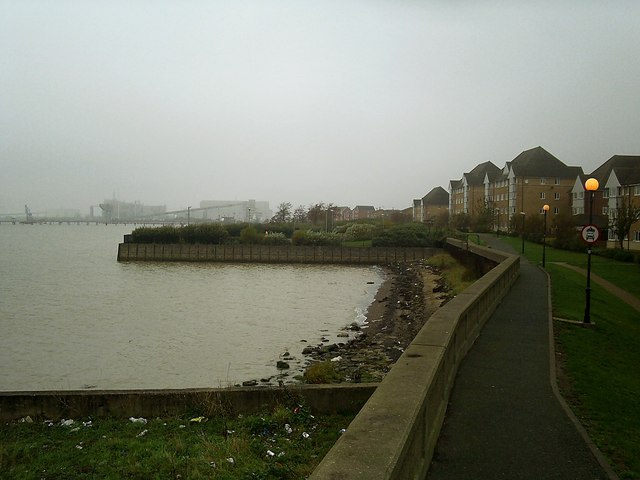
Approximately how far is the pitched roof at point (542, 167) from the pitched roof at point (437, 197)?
53.4 m

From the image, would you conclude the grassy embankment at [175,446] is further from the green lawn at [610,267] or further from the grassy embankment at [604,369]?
the green lawn at [610,267]

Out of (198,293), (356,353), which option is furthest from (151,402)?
(198,293)

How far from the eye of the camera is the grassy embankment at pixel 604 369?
22.3 ft

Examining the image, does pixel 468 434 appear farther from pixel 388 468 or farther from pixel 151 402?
pixel 151 402

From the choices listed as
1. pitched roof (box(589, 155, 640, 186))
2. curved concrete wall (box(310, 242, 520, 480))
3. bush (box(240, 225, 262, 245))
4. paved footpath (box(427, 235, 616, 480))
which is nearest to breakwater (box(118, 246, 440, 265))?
bush (box(240, 225, 262, 245))

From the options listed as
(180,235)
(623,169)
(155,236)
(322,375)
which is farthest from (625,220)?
(155,236)

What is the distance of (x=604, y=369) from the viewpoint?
1093 cm

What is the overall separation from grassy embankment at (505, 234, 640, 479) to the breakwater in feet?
A: 176

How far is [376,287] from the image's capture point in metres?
45.9

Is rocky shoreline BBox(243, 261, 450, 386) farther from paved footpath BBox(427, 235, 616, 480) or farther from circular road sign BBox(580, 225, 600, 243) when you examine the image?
circular road sign BBox(580, 225, 600, 243)

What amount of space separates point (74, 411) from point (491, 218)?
7605 cm

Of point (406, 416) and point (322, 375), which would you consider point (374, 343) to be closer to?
point (322, 375)

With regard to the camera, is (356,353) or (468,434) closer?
(468,434)

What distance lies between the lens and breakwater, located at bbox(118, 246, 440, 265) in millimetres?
77750
